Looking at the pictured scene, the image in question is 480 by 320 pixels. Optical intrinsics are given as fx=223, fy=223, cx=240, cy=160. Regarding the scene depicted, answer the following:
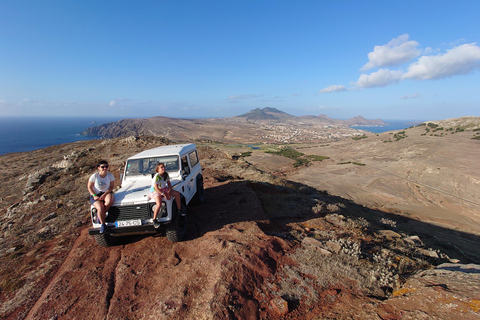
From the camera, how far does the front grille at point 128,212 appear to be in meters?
5.40

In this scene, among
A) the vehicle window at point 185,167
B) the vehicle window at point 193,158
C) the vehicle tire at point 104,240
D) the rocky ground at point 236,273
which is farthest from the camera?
the vehicle window at point 193,158

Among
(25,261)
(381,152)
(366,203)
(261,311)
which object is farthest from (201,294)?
(381,152)

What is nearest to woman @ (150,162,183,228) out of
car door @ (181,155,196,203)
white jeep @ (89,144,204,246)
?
white jeep @ (89,144,204,246)

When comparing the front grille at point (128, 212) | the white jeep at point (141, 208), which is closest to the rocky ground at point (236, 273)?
the white jeep at point (141, 208)

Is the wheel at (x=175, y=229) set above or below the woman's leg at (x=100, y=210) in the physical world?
below

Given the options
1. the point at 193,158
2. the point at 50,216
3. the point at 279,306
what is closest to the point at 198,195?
the point at 193,158

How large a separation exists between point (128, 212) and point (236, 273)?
9.93 ft

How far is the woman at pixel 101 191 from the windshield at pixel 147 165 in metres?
1.19

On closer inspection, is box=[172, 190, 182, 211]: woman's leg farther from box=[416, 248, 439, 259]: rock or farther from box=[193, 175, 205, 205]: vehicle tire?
box=[416, 248, 439, 259]: rock

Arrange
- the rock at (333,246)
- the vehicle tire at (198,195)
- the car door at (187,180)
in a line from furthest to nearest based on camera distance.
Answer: the vehicle tire at (198,195) → the car door at (187,180) → the rock at (333,246)

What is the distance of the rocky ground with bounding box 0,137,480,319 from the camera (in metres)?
3.59

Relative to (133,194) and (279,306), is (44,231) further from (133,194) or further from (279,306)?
(279,306)

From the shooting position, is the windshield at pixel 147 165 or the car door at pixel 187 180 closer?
the car door at pixel 187 180

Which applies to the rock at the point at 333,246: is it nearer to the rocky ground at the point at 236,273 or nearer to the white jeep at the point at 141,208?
the rocky ground at the point at 236,273
